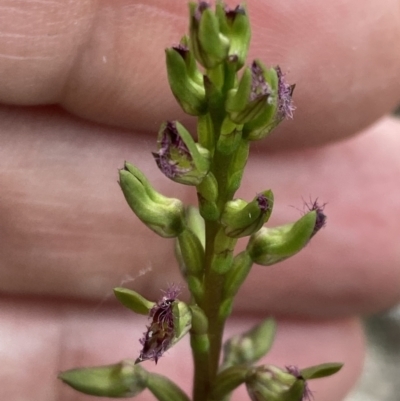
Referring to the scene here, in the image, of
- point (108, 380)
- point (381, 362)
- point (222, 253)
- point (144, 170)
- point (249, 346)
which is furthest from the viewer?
point (381, 362)

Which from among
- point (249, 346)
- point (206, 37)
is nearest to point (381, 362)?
point (249, 346)

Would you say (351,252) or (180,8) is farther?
(351,252)

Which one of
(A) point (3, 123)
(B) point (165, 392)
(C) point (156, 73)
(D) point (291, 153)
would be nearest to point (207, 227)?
(B) point (165, 392)

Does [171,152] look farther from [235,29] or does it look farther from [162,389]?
[162,389]

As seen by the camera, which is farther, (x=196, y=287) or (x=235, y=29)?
(x=196, y=287)

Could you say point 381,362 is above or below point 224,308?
above

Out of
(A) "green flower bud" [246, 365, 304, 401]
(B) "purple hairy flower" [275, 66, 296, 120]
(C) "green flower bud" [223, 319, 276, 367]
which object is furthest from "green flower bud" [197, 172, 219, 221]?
(C) "green flower bud" [223, 319, 276, 367]

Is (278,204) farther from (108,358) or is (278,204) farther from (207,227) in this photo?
(207,227)
